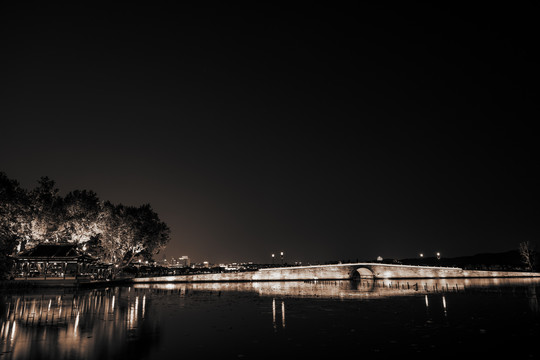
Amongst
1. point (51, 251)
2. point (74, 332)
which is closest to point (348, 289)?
point (51, 251)

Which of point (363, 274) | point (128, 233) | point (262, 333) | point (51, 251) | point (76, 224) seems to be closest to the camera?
point (262, 333)

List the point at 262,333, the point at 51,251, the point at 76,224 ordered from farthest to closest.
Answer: the point at 76,224, the point at 51,251, the point at 262,333

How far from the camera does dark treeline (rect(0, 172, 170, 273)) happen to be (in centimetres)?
5516

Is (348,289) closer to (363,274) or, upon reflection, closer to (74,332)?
(74,332)

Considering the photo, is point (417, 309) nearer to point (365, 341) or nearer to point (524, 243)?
point (365, 341)

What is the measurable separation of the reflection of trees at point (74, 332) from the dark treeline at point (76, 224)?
99.1 ft

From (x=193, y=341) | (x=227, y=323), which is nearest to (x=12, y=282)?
(x=227, y=323)

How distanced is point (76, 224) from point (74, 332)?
1973 inches

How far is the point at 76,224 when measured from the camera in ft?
212

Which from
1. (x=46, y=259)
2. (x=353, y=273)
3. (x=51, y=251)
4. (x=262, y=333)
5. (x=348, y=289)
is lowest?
(x=262, y=333)

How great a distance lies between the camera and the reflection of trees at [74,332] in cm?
1576

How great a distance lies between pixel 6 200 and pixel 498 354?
2319 inches

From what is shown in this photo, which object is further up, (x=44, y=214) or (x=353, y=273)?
(x=44, y=214)

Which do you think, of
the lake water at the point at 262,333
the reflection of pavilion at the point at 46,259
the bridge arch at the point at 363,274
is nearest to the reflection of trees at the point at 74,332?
the lake water at the point at 262,333
